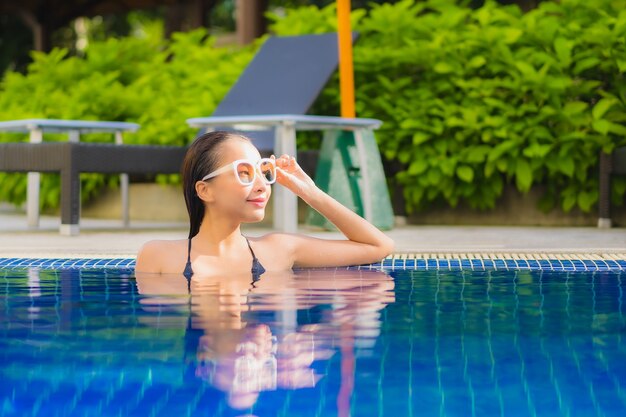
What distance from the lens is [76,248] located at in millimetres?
5547

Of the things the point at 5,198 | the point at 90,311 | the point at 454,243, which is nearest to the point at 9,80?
the point at 5,198

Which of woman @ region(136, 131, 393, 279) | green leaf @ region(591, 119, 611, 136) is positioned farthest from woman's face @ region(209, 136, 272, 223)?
green leaf @ region(591, 119, 611, 136)

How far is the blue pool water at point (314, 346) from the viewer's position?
2.10 m

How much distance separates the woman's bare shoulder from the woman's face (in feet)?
1.43

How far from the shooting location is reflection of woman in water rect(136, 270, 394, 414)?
2.33 metres

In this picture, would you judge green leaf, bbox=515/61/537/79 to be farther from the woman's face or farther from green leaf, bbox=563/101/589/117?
the woman's face

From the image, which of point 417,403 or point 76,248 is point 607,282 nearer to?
point 417,403

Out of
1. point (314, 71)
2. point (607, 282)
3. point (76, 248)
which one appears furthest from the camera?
point (314, 71)

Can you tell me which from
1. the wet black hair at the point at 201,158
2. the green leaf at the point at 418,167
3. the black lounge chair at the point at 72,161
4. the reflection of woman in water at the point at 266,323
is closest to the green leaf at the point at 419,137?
the green leaf at the point at 418,167

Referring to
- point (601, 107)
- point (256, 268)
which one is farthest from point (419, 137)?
point (256, 268)

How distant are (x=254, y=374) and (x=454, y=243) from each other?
360 cm

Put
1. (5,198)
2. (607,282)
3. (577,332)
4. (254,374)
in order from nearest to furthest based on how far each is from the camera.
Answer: (254,374) < (577,332) < (607,282) < (5,198)

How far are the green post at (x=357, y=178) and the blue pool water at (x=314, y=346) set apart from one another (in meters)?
2.70

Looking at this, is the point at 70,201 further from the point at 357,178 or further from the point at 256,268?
the point at 256,268
